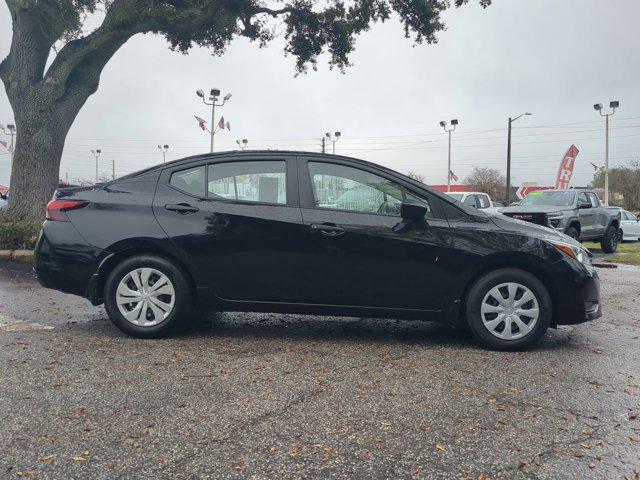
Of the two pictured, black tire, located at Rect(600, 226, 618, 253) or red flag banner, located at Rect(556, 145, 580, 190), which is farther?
red flag banner, located at Rect(556, 145, 580, 190)

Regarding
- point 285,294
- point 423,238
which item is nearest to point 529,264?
point 423,238

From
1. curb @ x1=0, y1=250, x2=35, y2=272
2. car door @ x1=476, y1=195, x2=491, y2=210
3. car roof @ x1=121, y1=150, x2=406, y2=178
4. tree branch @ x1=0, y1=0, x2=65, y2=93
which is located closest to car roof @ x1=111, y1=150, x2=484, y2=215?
car roof @ x1=121, y1=150, x2=406, y2=178

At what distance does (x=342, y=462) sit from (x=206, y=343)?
2.42m

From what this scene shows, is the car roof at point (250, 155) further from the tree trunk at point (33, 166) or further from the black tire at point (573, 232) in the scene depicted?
the black tire at point (573, 232)

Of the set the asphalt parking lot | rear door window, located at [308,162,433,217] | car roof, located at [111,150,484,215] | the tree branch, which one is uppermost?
the tree branch

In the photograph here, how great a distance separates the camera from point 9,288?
24.1 feet

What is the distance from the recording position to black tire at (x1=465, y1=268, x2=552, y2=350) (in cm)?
462

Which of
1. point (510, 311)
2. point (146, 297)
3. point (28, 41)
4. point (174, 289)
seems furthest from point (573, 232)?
point (28, 41)

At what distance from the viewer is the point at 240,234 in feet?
15.8

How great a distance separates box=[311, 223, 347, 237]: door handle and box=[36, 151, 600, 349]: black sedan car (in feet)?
0.04

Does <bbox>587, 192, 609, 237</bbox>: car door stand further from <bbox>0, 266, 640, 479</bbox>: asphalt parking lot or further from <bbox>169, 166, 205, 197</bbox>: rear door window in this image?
<bbox>169, 166, 205, 197</bbox>: rear door window

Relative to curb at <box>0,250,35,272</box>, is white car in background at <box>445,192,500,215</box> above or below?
above

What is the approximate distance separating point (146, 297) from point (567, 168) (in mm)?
21408

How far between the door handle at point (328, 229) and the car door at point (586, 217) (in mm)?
11324
